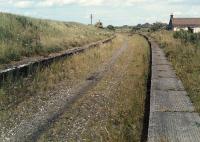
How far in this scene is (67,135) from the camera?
6336 mm

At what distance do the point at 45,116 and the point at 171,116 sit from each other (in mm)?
2306

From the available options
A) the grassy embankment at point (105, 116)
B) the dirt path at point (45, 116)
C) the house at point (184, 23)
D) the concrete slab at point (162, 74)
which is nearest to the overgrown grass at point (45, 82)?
the dirt path at point (45, 116)

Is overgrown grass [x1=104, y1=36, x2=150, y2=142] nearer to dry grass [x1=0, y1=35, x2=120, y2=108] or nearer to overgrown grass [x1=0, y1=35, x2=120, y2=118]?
overgrown grass [x1=0, y1=35, x2=120, y2=118]

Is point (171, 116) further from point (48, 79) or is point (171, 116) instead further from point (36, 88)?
point (48, 79)

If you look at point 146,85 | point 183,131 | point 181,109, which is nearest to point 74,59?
point 146,85

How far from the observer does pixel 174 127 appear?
5770 mm

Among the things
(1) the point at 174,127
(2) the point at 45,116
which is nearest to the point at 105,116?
(2) the point at 45,116

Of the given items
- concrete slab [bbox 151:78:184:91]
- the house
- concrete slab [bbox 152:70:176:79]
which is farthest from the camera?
the house

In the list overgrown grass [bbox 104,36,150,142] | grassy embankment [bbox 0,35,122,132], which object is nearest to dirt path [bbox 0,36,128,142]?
grassy embankment [bbox 0,35,122,132]

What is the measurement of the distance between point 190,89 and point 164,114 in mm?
3024

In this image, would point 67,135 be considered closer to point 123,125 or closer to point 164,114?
point 123,125

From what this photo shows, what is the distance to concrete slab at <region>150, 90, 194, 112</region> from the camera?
6844 mm

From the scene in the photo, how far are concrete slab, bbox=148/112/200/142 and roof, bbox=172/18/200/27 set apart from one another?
11544cm

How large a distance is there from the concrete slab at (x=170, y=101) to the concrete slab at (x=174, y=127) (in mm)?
294
